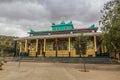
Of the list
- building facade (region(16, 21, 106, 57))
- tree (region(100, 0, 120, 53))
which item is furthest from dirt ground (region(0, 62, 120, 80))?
building facade (region(16, 21, 106, 57))

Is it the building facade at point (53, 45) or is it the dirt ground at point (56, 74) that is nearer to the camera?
the dirt ground at point (56, 74)

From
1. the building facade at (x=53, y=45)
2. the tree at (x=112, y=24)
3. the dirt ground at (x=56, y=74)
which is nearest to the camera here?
the dirt ground at (x=56, y=74)

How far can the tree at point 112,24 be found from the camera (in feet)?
42.8

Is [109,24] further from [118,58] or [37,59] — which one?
[37,59]

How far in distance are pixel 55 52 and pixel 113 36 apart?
1527cm

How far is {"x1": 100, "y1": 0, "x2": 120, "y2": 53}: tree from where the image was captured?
13.0 meters

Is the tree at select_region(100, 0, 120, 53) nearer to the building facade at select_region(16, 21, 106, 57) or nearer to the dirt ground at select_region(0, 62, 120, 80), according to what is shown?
the dirt ground at select_region(0, 62, 120, 80)

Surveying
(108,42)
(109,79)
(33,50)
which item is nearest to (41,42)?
(33,50)

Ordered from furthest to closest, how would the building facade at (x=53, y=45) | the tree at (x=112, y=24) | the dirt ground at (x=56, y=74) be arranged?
Result: the building facade at (x=53, y=45)
the tree at (x=112, y=24)
the dirt ground at (x=56, y=74)

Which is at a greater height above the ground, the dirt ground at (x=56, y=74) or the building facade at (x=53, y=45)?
the building facade at (x=53, y=45)

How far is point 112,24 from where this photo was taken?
13.2m

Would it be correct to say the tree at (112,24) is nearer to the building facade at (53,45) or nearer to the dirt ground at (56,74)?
the dirt ground at (56,74)

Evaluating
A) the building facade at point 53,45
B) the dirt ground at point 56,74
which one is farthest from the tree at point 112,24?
the building facade at point 53,45

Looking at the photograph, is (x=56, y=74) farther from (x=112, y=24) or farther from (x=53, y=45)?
(x=53, y=45)
